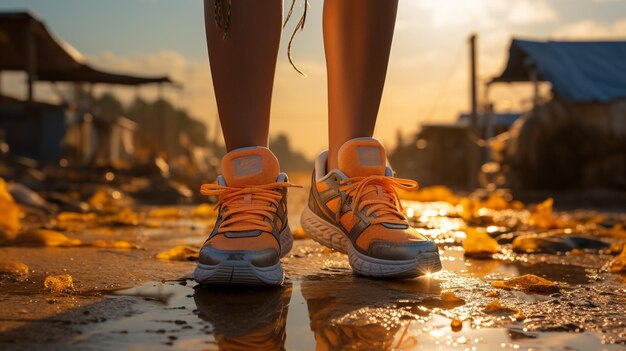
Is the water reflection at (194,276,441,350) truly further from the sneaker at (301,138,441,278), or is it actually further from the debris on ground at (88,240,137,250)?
the debris on ground at (88,240,137,250)

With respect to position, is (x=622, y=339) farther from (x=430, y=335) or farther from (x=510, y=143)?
(x=510, y=143)

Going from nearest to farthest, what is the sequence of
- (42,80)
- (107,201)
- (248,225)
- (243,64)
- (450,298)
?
1. (450,298)
2. (248,225)
3. (243,64)
4. (107,201)
5. (42,80)

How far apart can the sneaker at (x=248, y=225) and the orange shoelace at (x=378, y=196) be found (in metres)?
0.21

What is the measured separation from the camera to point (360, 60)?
202 centimetres

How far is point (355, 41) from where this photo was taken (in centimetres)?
202

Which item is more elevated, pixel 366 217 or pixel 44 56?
pixel 44 56

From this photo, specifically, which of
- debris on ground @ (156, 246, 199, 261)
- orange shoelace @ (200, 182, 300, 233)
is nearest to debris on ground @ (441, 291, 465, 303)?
orange shoelace @ (200, 182, 300, 233)

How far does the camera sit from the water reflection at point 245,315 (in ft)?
3.59

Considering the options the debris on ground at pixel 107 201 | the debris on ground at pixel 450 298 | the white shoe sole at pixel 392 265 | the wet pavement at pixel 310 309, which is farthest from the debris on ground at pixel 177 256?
the debris on ground at pixel 107 201

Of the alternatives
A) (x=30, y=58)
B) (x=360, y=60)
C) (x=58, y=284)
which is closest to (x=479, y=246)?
(x=360, y=60)

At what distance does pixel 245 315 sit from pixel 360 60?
1013 millimetres

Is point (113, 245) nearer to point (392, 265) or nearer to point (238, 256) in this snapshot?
point (238, 256)

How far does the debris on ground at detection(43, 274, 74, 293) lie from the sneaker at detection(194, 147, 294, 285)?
0.31m

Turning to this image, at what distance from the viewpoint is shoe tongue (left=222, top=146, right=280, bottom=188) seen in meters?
1.82
